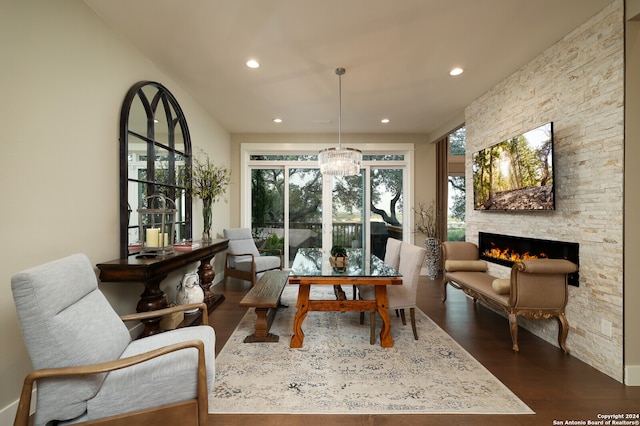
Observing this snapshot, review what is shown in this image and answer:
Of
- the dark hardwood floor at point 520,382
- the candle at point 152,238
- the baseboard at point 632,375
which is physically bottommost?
the dark hardwood floor at point 520,382

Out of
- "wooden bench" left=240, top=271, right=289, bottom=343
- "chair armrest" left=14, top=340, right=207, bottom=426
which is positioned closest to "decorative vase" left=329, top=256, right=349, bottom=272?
"wooden bench" left=240, top=271, right=289, bottom=343

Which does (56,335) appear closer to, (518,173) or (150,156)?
(150,156)

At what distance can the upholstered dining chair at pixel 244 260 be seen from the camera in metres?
4.34

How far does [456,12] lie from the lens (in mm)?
2164

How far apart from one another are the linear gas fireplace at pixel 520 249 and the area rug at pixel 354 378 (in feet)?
4.01

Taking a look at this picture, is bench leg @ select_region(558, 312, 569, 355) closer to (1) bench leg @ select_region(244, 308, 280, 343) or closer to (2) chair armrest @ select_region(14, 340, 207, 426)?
(1) bench leg @ select_region(244, 308, 280, 343)

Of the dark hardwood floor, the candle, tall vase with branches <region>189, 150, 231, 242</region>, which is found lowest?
the dark hardwood floor

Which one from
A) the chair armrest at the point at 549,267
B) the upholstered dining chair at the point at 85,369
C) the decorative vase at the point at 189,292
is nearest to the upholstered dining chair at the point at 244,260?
the decorative vase at the point at 189,292

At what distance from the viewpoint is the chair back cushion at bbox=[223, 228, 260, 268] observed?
15.1 ft

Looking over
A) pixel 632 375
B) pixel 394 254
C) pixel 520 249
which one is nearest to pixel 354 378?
pixel 394 254

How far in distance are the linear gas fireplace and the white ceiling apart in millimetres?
1906

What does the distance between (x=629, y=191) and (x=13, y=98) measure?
13.6 feet

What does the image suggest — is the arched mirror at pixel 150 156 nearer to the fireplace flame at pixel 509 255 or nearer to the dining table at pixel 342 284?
the dining table at pixel 342 284

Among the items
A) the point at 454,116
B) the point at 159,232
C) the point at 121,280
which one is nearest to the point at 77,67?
the point at 159,232
